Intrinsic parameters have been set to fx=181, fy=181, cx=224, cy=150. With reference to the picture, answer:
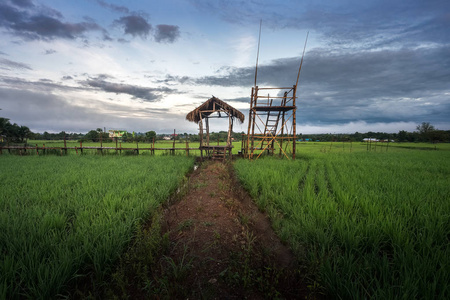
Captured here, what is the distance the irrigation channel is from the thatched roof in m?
8.42

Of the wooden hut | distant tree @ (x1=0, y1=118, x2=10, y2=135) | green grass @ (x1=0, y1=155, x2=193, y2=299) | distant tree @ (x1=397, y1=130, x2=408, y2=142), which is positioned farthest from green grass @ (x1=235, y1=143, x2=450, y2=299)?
distant tree @ (x1=397, y1=130, x2=408, y2=142)

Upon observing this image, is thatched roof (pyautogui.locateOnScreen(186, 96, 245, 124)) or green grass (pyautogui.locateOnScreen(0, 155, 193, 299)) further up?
thatched roof (pyautogui.locateOnScreen(186, 96, 245, 124))

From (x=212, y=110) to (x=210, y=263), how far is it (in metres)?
10.3

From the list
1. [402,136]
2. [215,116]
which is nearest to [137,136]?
[215,116]

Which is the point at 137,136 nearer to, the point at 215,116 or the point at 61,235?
the point at 215,116

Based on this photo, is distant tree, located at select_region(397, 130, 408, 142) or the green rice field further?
distant tree, located at select_region(397, 130, 408, 142)

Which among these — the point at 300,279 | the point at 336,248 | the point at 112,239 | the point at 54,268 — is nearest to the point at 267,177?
the point at 336,248

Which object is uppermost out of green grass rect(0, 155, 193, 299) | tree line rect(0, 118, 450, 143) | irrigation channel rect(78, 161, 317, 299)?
tree line rect(0, 118, 450, 143)

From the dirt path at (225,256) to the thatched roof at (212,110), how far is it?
7.98 meters

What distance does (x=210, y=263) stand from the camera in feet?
7.89

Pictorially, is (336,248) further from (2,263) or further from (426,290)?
(2,263)

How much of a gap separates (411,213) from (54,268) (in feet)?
18.0

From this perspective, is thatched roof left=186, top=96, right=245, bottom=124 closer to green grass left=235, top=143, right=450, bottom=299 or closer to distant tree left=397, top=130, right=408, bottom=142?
green grass left=235, top=143, right=450, bottom=299

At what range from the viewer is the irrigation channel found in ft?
6.51
